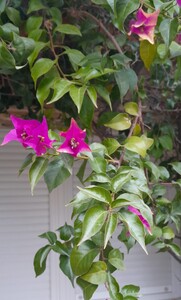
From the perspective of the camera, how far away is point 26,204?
2.64 metres

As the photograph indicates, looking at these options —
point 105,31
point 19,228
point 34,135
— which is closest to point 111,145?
point 34,135

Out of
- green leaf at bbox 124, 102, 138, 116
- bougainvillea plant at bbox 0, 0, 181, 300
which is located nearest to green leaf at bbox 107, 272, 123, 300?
bougainvillea plant at bbox 0, 0, 181, 300

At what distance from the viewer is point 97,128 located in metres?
1.73

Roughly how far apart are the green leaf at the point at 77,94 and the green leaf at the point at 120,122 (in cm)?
22

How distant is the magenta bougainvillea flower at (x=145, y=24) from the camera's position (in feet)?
3.54

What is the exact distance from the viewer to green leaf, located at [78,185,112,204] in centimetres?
85

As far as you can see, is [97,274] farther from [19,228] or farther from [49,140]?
[19,228]

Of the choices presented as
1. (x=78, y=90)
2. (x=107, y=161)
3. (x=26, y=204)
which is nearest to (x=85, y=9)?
(x=78, y=90)

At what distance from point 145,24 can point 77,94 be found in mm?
234

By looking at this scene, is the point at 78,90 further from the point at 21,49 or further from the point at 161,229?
the point at 161,229

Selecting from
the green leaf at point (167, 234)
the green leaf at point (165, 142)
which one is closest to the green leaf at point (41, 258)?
the green leaf at point (167, 234)

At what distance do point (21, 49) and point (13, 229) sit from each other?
162 cm

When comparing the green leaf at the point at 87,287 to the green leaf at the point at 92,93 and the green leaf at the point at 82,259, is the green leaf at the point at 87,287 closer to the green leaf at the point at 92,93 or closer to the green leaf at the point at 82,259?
the green leaf at the point at 82,259

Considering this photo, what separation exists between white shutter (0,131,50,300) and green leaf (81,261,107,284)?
167 cm
